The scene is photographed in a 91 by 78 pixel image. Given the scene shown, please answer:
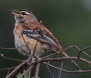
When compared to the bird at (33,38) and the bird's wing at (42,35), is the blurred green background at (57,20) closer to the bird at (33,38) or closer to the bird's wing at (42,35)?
the bird at (33,38)

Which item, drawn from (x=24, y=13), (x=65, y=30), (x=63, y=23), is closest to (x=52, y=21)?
(x=63, y=23)

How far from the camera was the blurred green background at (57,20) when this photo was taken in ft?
51.0

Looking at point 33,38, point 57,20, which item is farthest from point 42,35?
point 57,20

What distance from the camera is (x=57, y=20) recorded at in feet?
63.9

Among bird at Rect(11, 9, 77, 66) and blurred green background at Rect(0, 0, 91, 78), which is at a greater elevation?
bird at Rect(11, 9, 77, 66)

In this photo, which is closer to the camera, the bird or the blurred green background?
the bird

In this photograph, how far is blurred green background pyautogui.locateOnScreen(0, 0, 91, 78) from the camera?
51.0 ft

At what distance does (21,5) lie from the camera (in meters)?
17.2

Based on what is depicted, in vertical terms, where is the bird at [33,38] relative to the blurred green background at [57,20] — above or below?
above

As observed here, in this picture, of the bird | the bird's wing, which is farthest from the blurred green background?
the bird's wing

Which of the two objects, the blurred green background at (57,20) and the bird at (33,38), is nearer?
the bird at (33,38)

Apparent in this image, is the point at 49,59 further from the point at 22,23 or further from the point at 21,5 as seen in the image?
the point at 21,5

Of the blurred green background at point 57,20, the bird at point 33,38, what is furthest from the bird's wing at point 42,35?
the blurred green background at point 57,20

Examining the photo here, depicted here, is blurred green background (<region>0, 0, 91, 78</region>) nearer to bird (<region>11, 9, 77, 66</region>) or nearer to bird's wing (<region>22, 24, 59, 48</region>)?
bird (<region>11, 9, 77, 66</region>)
